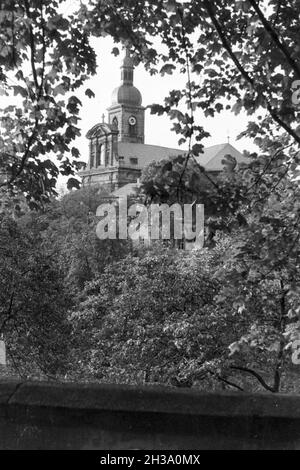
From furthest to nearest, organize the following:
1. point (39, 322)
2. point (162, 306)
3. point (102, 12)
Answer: point (39, 322), point (162, 306), point (102, 12)

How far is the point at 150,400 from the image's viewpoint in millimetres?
4000

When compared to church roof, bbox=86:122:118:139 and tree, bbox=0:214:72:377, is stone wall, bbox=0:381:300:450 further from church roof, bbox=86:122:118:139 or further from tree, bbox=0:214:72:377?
church roof, bbox=86:122:118:139

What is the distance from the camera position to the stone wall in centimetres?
390

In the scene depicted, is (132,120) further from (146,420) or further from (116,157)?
(146,420)

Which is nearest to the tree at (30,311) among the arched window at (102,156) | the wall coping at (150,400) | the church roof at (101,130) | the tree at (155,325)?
the tree at (155,325)

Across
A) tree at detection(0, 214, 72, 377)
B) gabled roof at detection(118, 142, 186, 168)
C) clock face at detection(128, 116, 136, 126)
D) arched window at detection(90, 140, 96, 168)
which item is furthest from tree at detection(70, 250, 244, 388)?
clock face at detection(128, 116, 136, 126)

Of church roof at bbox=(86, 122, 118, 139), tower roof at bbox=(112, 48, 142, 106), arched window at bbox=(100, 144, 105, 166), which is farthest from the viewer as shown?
tower roof at bbox=(112, 48, 142, 106)

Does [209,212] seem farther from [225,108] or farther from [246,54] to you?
[246,54]

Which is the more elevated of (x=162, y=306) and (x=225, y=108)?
(x=225, y=108)

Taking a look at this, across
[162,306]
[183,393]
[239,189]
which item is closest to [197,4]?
[239,189]

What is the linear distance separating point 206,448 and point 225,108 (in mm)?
4272
